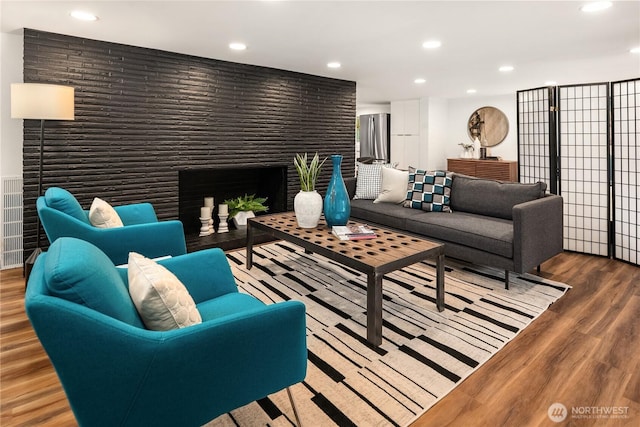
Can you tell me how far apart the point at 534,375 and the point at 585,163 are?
2.78 meters

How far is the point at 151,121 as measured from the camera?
3.87 metres

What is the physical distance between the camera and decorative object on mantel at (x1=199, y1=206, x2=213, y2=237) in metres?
4.52

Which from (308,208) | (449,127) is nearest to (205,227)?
(308,208)

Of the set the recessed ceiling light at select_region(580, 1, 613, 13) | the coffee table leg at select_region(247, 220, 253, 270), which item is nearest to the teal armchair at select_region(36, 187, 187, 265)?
the coffee table leg at select_region(247, 220, 253, 270)

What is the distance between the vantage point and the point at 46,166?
334 cm

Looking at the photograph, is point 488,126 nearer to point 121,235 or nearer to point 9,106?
point 121,235

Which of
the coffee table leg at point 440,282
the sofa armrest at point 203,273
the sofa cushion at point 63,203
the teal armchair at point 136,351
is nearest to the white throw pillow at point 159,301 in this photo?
the teal armchair at point 136,351

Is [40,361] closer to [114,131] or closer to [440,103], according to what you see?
[114,131]

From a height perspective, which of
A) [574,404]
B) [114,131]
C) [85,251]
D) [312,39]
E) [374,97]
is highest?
[374,97]

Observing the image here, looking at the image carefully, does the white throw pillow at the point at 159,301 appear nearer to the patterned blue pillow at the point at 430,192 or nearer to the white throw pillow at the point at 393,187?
the patterned blue pillow at the point at 430,192

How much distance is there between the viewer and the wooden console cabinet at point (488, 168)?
275 inches

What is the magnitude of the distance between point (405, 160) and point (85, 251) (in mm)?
7583

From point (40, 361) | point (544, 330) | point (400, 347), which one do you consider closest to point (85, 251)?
point (40, 361)

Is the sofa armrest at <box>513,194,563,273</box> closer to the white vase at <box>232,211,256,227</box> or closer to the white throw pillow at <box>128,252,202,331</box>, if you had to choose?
the white throw pillow at <box>128,252,202,331</box>
